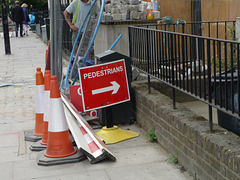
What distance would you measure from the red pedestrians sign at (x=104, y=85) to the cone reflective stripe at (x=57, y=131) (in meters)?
0.52

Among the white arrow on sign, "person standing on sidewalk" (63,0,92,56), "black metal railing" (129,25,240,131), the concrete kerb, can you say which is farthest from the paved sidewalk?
"person standing on sidewalk" (63,0,92,56)

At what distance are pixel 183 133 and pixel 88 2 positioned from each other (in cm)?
484

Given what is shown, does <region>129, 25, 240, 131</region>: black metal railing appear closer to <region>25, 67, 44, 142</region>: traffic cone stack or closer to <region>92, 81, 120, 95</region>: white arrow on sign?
<region>92, 81, 120, 95</region>: white arrow on sign

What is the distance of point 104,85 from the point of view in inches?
232

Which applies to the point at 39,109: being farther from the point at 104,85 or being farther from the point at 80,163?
the point at 80,163

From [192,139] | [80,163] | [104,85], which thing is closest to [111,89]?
[104,85]

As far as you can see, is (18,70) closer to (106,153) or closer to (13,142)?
(13,142)

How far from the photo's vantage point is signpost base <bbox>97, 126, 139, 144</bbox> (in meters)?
5.91

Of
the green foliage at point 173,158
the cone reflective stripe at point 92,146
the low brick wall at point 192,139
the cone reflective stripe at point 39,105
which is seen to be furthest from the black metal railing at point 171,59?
the cone reflective stripe at point 39,105

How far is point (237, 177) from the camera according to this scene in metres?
3.55

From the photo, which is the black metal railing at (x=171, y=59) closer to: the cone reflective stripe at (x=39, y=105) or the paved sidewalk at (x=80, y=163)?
the paved sidewalk at (x=80, y=163)

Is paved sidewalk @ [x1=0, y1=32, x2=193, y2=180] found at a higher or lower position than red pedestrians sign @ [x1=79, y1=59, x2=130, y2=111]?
lower

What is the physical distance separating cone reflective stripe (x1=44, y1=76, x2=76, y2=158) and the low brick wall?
1213mm

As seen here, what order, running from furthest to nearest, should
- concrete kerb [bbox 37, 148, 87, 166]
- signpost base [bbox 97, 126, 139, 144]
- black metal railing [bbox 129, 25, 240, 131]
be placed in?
signpost base [bbox 97, 126, 139, 144]
concrete kerb [bbox 37, 148, 87, 166]
black metal railing [bbox 129, 25, 240, 131]
